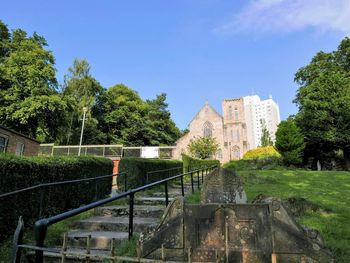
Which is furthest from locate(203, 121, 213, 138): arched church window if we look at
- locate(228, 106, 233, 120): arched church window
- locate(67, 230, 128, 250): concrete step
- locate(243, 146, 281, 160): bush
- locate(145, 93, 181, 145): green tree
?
locate(67, 230, 128, 250): concrete step

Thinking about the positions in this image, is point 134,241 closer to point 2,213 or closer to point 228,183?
point 228,183

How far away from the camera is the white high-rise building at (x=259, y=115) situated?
287ft

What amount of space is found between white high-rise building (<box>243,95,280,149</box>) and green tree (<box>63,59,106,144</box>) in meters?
60.1

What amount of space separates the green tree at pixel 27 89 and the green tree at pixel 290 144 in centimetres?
2404

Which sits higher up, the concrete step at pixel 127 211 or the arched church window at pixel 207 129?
the arched church window at pixel 207 129

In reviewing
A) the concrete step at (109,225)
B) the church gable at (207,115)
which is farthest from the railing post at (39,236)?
the church gable at (207,115)

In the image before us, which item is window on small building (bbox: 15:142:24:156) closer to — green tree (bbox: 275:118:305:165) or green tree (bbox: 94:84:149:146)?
green tree (bbox: 275:118:305:165)

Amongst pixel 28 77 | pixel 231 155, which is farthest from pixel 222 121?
pixel 28 77

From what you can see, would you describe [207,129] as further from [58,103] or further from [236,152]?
[58,103]

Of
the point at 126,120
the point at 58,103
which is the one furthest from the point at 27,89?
the point at 126,120

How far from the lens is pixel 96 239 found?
13.7 ft

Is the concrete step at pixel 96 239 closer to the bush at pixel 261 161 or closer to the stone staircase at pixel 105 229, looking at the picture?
the stone staircase at pixel 105 229

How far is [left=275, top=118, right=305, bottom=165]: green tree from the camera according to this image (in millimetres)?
25984

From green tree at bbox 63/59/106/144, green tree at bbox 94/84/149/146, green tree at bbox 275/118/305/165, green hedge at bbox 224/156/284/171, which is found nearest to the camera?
green hedge at bbox 224/156/284/171
